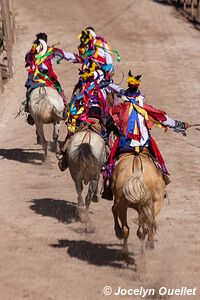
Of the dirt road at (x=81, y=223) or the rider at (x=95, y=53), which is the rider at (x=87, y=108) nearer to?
the rider at (x=95, y=53)

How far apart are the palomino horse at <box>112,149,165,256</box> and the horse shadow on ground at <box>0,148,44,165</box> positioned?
7.19 meters

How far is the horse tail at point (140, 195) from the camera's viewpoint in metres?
8.75

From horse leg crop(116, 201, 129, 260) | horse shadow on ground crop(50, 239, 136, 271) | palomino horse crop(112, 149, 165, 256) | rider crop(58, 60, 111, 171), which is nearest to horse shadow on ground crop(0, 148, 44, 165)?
rider crop(58, 60, 111, 171)

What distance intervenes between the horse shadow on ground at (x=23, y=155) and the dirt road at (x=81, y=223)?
0.02 meters

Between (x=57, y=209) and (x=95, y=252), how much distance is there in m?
2.50

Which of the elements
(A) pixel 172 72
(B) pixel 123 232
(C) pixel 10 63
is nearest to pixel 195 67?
(A) pixel 172 72

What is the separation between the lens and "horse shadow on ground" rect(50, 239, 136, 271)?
32.4 ft

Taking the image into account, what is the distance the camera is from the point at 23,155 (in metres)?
17.1

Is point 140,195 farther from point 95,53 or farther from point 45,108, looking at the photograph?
point 45,108

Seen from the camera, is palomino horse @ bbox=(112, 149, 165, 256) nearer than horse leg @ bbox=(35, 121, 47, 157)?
Yes

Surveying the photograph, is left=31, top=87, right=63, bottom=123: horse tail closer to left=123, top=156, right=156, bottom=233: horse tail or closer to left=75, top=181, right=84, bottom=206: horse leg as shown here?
left=75, top=181, right=84, bottom=206: horse leg

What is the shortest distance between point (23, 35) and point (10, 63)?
618 centimetres

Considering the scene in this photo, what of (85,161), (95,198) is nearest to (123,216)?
(85,161)

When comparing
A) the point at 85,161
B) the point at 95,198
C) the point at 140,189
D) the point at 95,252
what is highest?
the point at 140,189
